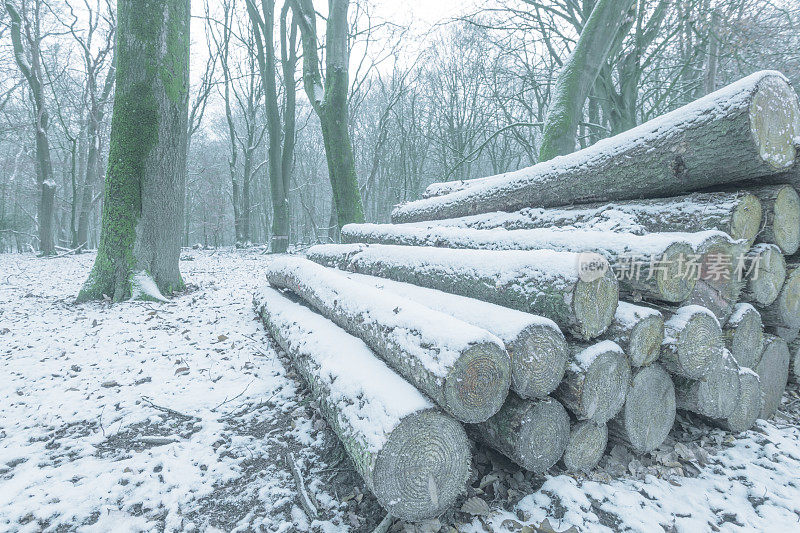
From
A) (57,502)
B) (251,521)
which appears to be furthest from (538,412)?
(57,502)

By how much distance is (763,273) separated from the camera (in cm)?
275

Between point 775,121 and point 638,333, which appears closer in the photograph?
point 638,333

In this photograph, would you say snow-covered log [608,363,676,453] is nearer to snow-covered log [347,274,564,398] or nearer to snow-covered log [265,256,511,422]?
snow-covered log [347,274,564,398]

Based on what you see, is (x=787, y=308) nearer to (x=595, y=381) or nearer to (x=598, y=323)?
(x=598, y=323)

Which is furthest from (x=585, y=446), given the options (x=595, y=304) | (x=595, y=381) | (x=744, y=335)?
(x=744, y=335)

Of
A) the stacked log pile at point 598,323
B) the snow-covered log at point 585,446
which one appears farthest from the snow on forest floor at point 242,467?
the stacked log pile at point 598,323

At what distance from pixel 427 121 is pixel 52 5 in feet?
57.1

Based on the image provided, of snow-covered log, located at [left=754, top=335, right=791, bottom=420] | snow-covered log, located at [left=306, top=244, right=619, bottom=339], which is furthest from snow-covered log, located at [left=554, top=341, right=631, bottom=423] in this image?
snow-covered log, located at [left=754, top=335, right=791, bottom=420]

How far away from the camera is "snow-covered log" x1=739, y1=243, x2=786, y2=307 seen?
8.75 feet

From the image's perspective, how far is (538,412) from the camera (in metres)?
1.97

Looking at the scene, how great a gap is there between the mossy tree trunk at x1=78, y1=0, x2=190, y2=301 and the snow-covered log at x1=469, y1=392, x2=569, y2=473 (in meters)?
5.48

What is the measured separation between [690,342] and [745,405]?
3.11 feet

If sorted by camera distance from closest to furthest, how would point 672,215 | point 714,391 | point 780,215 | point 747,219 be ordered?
point 714,391, point 747,219, point 780,215, point 672,215

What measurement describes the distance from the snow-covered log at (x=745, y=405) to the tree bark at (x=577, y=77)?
5.10 meters
